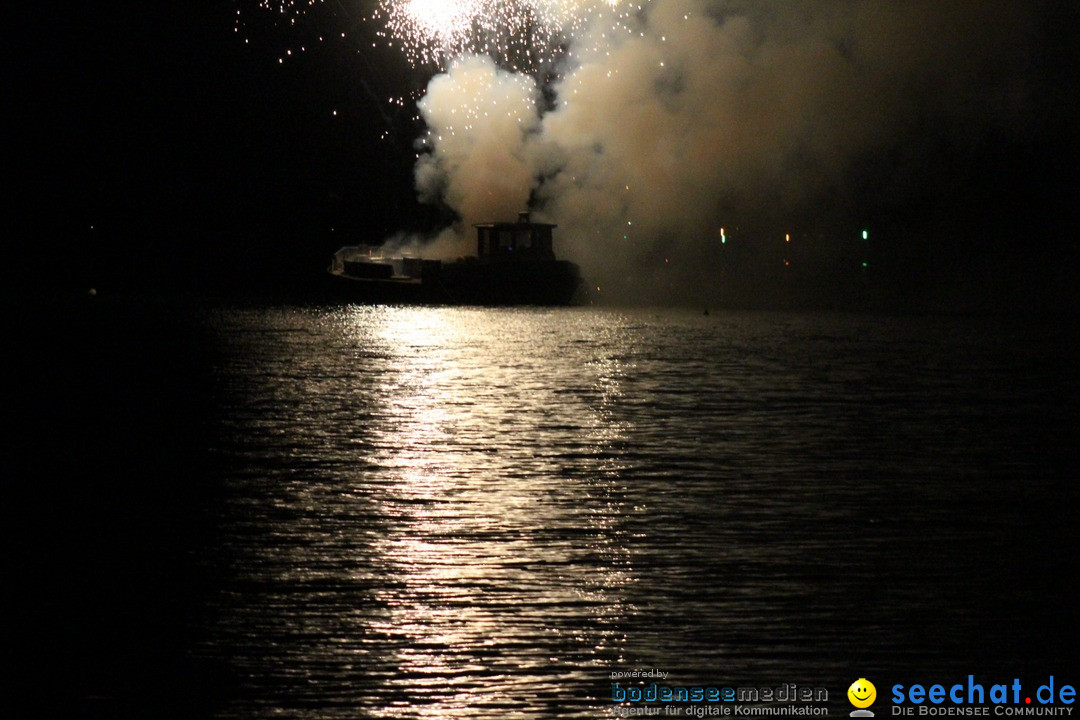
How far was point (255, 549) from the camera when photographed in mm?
17203

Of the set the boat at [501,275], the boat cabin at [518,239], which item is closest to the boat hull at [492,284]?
the boat at [501,275]

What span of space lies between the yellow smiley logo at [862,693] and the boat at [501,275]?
83973 millimetres

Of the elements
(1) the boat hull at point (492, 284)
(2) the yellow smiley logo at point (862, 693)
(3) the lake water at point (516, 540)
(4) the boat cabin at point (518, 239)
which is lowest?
(2) the yellow smiley logo at point (862, 693)

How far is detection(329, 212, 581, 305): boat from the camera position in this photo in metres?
96.1

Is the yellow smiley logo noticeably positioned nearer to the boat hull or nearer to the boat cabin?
the boat cabin

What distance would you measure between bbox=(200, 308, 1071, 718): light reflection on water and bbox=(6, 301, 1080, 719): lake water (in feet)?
0.19

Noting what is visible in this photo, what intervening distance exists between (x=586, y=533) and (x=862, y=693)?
6.63m

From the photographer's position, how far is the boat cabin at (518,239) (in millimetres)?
95750

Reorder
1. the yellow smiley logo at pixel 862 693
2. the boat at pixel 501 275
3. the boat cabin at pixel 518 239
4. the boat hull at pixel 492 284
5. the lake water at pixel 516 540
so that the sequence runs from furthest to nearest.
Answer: the boat hull at pixel 492 284
the boat at pixel 501 275
the boat cabin at pixel 518 239
the lake water at pixel 516 540
the yellow smiley logo at pixel 862 693

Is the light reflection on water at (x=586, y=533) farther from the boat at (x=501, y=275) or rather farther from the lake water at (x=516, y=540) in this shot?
the boat at (x=501, y=275)

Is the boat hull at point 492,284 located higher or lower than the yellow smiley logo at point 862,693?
higher

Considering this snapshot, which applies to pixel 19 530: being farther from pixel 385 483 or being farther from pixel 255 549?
pixel 385 483

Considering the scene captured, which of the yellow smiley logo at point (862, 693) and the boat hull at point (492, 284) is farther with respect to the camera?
the boat hull at point (492, 284)

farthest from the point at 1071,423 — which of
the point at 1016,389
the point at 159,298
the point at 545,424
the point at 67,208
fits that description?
the point at 67,208
